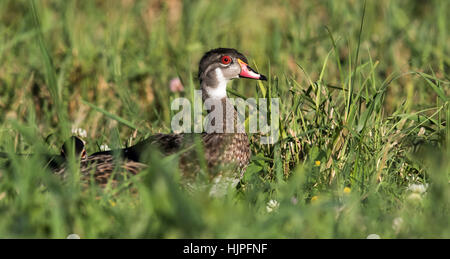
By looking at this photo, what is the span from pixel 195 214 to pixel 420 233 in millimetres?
1122

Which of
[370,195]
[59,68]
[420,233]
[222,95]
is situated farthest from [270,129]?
[59,68]

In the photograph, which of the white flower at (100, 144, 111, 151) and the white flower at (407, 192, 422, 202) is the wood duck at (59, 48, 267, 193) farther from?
the white flower at (407, 192, 422, 202)

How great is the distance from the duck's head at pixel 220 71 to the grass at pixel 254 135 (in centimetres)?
11

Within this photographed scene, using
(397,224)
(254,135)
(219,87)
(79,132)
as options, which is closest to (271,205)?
(397,224)

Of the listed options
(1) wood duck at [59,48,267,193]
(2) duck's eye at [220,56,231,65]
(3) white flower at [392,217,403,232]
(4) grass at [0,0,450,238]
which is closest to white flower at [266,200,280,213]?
(4) grass at [0,0,450,238]

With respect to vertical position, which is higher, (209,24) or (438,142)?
(209,24)

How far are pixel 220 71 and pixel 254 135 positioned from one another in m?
0.52

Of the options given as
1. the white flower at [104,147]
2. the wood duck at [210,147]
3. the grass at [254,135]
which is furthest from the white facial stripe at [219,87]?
the white flower at [104,147]

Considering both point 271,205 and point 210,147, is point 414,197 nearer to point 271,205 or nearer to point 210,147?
point 271,205

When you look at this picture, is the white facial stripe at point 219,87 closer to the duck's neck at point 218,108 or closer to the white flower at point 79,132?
the duck's neck at point 218,108

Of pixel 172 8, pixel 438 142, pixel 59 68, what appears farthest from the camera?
pixel 172 8

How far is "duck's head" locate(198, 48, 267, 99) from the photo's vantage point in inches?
182
